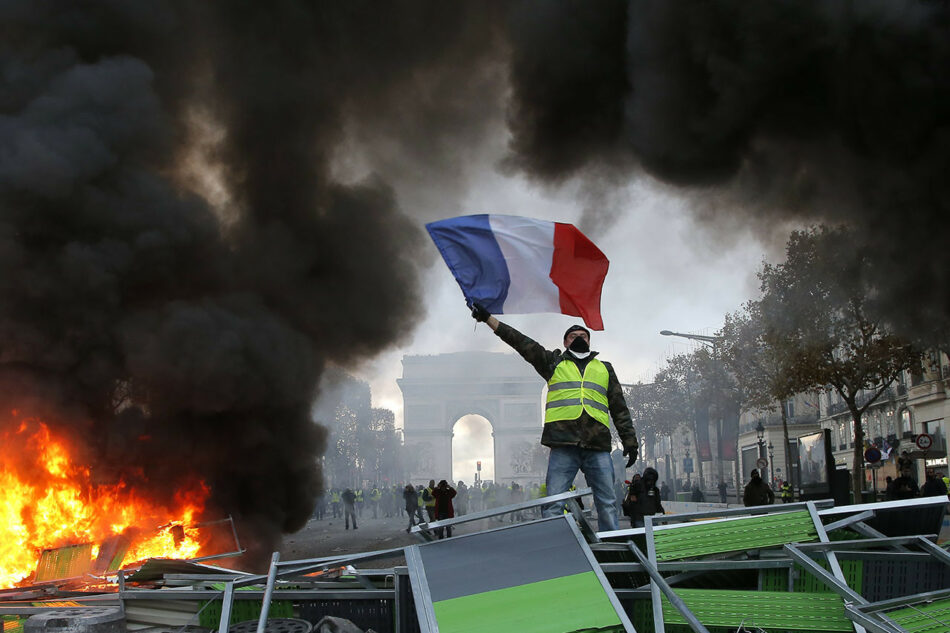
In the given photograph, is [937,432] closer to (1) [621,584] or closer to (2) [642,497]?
(2) [642,497]

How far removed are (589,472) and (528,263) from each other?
1866 millimetres

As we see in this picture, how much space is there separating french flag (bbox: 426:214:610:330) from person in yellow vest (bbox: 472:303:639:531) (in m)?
1.11

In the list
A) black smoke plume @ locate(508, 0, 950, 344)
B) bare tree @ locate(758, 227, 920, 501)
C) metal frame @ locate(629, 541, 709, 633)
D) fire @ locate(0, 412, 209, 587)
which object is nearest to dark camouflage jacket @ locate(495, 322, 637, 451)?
metal frame @ locate(629, 541, 709, 633)

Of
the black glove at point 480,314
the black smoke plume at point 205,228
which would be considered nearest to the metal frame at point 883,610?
the black glove at point 480,314

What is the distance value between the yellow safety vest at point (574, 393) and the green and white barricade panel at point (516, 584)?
1568 mm

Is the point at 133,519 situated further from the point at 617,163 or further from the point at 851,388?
the point at 851,388

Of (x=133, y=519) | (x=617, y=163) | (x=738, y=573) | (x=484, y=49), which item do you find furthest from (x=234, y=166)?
(x=738, y=573)

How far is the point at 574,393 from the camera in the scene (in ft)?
17.6

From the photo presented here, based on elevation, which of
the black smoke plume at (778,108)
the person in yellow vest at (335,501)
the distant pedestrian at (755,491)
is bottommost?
the person in yellow vest at (335,501)

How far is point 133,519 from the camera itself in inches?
449

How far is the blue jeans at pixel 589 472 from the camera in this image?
5.36m

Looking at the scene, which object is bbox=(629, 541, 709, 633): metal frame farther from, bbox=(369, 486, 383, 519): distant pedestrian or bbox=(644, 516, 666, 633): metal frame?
bbox=(369, 486, 383, 519): distant pedestrian

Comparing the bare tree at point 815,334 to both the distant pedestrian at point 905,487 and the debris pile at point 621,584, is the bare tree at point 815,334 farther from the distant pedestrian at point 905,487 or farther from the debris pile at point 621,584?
the debris pile at point 621,584

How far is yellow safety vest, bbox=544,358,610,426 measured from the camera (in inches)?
211
